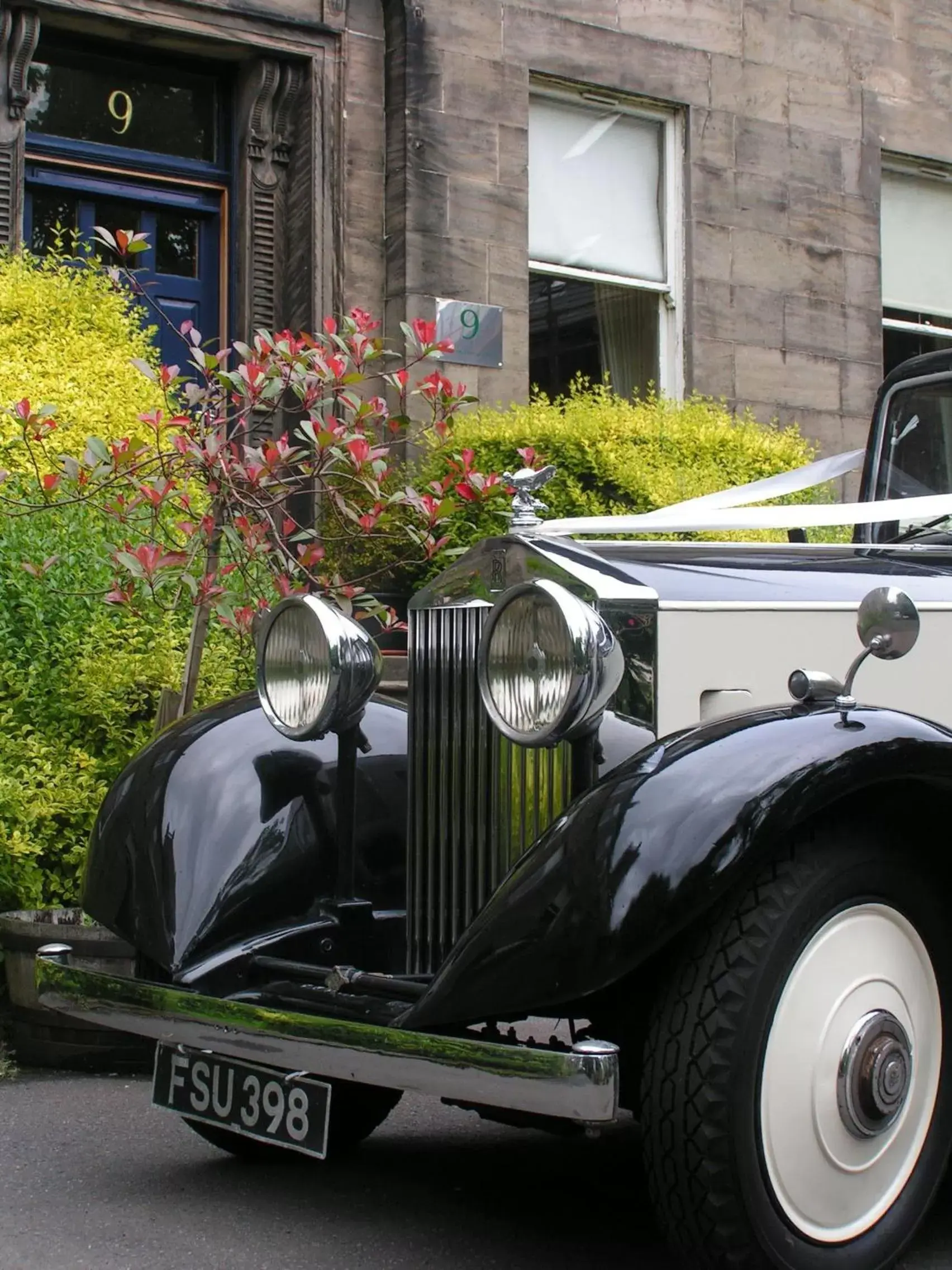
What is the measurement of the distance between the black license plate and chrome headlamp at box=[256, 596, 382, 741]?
735 millimetres

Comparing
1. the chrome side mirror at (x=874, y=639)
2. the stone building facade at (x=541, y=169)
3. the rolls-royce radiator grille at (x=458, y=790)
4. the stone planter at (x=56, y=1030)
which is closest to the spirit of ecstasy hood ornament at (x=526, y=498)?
the rolls-royce radiator grille at (x=458, y=790)

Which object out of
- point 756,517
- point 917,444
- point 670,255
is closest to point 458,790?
point 756,517

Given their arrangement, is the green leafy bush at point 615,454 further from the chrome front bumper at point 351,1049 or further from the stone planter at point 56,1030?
the chrome front bumper at point 351,1049

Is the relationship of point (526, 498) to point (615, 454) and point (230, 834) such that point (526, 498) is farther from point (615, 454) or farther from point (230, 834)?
point (615, 454)

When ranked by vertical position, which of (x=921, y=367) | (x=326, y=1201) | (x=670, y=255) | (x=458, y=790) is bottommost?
(x=326, y=1201)

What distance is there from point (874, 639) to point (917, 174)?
358 inches

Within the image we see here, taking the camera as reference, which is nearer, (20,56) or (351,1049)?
(351,1049)

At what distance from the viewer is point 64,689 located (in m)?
5.38

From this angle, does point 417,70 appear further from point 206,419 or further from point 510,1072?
point 510,1072

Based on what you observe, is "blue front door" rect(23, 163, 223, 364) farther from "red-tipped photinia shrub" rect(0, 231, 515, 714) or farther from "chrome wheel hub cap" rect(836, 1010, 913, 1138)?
"chrome wheel hub cap" rect(836, 1010, 913, 1138)

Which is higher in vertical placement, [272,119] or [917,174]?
[917,174]

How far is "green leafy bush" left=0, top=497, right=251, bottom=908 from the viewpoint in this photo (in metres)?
5.16

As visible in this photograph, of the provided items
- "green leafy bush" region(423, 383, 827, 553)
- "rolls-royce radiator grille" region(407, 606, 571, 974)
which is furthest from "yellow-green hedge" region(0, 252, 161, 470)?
"rolls-royce radiator grille" region(407, 606, 571, 974)

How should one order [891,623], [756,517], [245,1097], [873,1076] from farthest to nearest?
[756,517] < [245,1097] < [891,623] < [873,1076]
